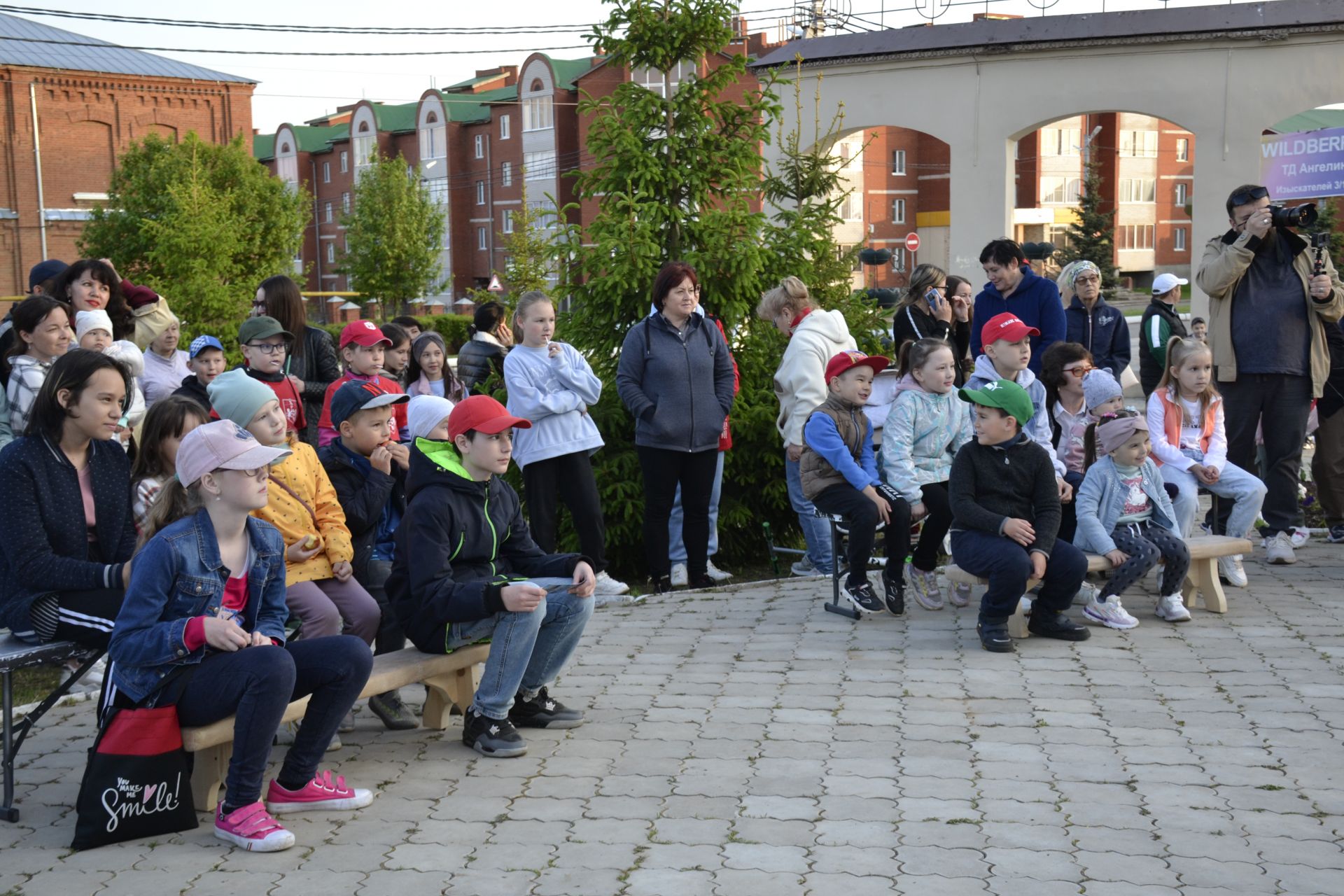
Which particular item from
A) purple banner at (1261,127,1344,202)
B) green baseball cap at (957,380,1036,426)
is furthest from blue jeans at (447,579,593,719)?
purple banner at (1261,127,1344,202)

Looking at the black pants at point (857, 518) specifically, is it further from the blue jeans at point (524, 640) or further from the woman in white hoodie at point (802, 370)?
the blue jeans at point (524, 640)

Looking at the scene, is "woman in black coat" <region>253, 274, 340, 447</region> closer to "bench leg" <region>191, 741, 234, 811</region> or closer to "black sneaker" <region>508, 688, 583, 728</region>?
"black sneaker" <region>508, 688, 583, 728</region>

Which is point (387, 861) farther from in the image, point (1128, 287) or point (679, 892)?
point (1128, 287)

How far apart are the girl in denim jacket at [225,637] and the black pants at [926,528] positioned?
3.76 meters

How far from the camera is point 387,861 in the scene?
4324 millimetres

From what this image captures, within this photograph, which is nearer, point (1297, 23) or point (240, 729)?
point (240, 729)

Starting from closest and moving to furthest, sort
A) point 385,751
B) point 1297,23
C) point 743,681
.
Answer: point 385,751
point 743,681
point 1297,23

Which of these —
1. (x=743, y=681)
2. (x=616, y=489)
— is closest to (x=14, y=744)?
(x=743, y=681)

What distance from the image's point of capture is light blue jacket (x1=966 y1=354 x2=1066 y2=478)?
25.7 ft

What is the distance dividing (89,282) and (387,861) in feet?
16.6

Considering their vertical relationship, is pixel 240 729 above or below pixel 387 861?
above

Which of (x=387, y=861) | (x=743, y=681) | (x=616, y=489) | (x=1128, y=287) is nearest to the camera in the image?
(x=387, y=861)

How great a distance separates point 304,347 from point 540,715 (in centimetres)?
333

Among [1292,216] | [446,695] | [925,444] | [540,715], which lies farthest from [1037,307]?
[446,695]
